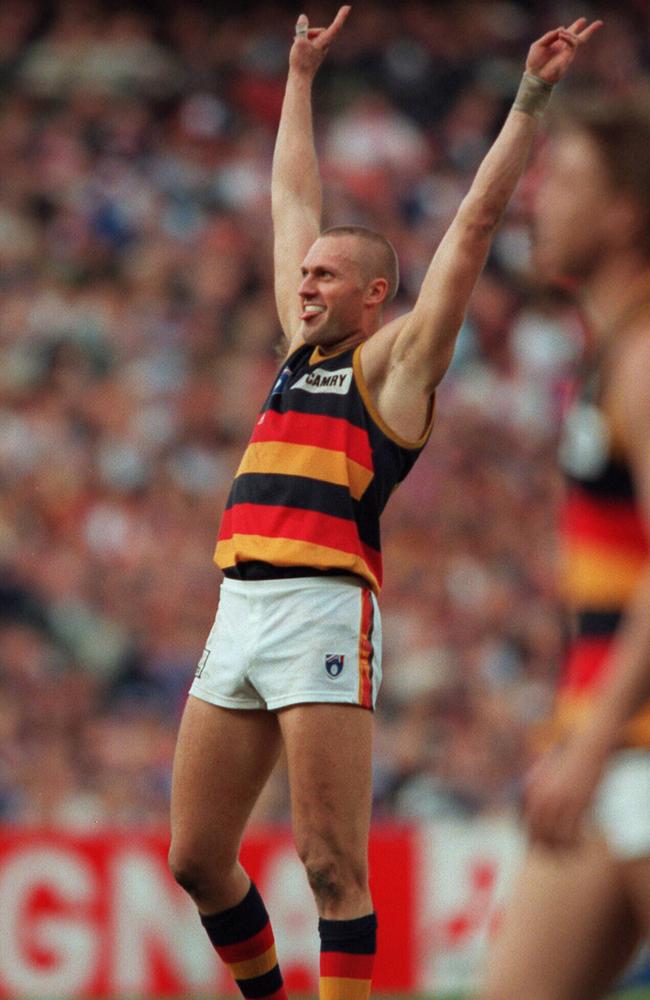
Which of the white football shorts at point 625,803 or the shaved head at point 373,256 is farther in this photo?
the shaved head at point 373,256

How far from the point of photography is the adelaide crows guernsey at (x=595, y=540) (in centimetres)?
346

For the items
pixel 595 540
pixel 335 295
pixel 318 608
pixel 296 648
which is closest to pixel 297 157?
pixel 335 295

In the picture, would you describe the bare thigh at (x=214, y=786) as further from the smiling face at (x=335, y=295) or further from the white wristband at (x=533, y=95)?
the white wristband at (x=533, y=95)

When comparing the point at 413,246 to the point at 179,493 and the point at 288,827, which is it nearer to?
the point at 179,493

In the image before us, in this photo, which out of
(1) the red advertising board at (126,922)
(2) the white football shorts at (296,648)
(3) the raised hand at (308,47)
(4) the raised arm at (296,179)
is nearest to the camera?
(2) the white football shorts at (296,648)

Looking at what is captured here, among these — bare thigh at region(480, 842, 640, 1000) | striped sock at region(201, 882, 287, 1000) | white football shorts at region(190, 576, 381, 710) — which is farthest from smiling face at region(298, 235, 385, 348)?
bare thigh at region(480, 842, 640, 1000)

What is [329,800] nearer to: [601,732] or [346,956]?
[346,956]

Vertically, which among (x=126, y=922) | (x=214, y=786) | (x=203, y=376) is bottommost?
(x=126, y=922)

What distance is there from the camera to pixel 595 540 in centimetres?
354

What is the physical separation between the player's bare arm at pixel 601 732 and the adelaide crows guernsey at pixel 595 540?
0.55 ft

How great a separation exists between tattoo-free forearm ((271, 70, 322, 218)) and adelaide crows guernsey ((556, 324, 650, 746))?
2913 millimetres

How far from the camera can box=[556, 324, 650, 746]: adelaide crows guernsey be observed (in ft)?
11.3

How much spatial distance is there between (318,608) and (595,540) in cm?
185

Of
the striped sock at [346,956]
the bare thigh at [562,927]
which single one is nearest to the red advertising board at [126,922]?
the striped sock at [346,956]
